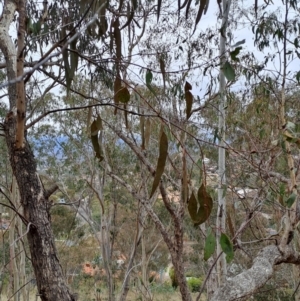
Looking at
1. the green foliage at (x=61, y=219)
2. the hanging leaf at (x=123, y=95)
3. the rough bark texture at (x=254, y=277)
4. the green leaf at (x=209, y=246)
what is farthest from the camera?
the green foliage at (x=61, y=219)

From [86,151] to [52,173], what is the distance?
691mm

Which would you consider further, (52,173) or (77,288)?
(77,288)

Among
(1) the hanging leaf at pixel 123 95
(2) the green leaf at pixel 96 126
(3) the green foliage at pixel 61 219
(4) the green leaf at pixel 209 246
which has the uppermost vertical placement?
(1) the hanging leaf at pixel 123 95

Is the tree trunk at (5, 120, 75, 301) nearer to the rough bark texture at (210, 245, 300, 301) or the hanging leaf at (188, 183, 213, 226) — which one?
the hanging leaf at (188, 183, 213, 226)

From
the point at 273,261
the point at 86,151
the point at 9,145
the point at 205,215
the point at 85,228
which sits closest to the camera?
the point at 205,215

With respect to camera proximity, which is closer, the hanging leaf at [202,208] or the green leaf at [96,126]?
the hanging leaf at [202,208]

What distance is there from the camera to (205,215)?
1008 mm

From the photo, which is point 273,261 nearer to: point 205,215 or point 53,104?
point 205,215

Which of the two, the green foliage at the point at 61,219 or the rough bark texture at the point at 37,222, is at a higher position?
the rough bark texture at the point at 37,222

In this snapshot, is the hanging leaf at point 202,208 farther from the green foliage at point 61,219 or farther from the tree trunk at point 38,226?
the green foliage at point 61,219

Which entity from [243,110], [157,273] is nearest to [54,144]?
[243,110]

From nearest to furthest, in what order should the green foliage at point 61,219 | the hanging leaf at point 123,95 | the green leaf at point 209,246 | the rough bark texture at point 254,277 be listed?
the green leaf at point 209,246 → the hanging leaf at point 123,95 → the rough bark texture at point 254,277 → the green foliage at point 61,219

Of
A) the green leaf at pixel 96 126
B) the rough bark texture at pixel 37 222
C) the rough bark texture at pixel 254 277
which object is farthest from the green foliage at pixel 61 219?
the green leaf at pixel 96 126

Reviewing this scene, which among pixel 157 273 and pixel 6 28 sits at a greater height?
pixel 6 28
